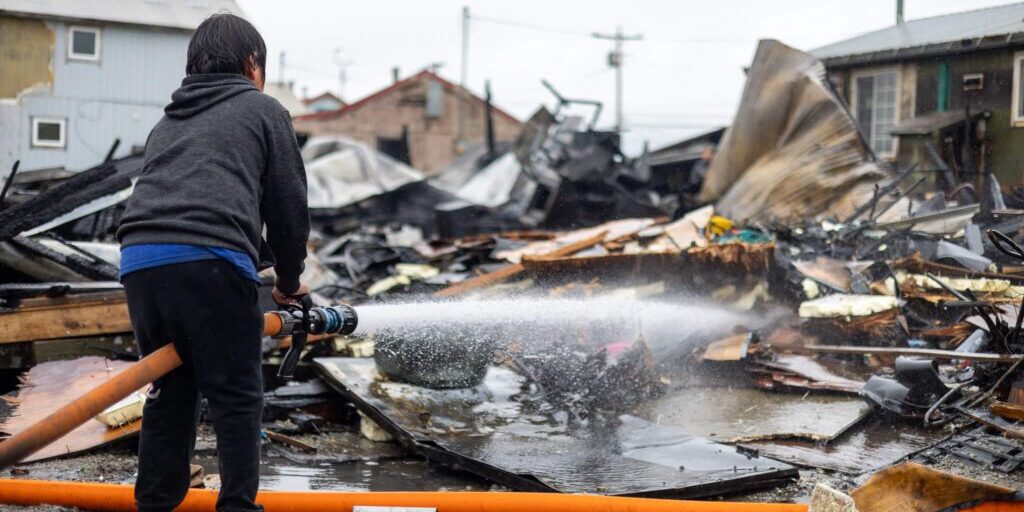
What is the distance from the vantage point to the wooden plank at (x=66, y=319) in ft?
18.4

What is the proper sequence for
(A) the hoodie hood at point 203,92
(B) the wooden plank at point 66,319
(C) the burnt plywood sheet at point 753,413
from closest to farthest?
1. (A) the hoodie hood at point 203,92
2. (C) the burnt plywood sheet at point 753,413
3. (B) the wooden plank at point 66,319

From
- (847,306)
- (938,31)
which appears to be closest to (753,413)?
(847,306)

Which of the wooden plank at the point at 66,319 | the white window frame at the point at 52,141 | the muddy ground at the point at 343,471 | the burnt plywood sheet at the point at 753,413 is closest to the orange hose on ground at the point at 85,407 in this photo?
the muddy ground at the point at 343,471

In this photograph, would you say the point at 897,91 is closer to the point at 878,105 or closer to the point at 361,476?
the point at 878,105

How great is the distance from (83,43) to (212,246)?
2193cm

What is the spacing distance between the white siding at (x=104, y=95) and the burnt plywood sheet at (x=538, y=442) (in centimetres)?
1799

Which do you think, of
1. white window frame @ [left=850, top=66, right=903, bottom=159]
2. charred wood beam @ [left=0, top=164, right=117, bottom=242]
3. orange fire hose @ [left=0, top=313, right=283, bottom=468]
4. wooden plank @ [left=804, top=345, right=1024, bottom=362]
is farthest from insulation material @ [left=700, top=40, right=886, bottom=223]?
orange fire hose @ [left=0, top=313, right=283, bottom=468]

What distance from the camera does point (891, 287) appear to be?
25.1ft

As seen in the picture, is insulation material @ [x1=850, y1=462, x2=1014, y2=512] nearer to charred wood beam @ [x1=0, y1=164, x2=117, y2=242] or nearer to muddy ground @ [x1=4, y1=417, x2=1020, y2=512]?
muddy ground @ [x1=4, y1=417, x2=1020, y2=512]

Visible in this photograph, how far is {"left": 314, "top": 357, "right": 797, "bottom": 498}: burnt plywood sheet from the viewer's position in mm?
4277

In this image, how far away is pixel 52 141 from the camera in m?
21.6

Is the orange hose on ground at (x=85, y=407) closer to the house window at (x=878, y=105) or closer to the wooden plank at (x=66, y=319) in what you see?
the wooden plank at (x=66, y=319)

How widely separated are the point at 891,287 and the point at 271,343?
16.7ft

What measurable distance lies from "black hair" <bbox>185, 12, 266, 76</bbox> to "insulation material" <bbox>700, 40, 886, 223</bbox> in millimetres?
9745
